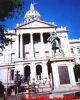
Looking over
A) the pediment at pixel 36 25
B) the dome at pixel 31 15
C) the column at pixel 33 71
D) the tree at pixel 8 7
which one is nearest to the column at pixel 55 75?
the tree at pixel 8 7

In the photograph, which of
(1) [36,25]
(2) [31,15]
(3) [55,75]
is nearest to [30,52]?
(1) [36,25]

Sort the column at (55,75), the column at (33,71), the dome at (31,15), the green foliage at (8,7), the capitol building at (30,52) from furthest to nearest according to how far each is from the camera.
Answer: the dome at (31,15), the capitol building at (30,52), the column at (33,71), the column at (55,75), the green foliage at (8,7)

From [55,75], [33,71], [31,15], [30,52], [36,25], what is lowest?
[55,75]

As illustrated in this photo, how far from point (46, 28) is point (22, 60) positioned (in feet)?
38.7

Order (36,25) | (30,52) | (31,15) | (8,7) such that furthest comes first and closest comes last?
(31,15)
(36,25)
(30,52)
(8,7)

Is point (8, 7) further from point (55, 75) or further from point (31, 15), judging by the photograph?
point (31, 15)

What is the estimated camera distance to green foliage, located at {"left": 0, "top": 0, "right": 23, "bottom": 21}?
13993mm

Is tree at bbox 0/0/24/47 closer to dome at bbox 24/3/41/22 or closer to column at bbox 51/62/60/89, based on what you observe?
column at bbox 51/62/60/89

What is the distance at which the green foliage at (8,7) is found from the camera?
45.9ft

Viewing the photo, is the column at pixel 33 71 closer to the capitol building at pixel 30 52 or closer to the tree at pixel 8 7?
the capitol building at pixel 30 52

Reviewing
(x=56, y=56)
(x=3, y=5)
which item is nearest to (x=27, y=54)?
(x=56, y=56)

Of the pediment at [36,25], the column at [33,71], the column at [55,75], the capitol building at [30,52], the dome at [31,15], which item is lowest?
the column at [55,75]

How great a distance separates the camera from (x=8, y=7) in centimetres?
1460

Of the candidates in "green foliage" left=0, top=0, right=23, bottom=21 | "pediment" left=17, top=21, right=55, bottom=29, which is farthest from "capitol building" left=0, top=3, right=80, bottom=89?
"green foliage" left=0, top=0, right=23, bottom=21
